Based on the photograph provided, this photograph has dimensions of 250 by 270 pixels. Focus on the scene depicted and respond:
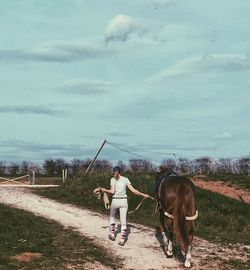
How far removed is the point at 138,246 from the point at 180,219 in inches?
108

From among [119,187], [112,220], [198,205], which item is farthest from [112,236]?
[198,205]

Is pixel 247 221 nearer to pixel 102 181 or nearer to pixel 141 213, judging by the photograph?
pixel 141 213

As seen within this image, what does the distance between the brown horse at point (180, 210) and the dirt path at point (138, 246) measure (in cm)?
59

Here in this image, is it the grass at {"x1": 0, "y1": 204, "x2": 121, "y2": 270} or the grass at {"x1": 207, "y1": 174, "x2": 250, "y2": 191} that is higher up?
the grass at {"x1": 207, "y1": 174, "x2": 250, "y2": 191}

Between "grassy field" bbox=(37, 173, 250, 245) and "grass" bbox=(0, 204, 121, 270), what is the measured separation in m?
4.25

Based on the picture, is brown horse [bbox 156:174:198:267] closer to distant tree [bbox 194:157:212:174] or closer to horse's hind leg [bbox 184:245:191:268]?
horse's hind leg [bbox 184:245:191:268]

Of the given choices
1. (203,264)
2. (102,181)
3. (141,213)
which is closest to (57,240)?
(203,264)

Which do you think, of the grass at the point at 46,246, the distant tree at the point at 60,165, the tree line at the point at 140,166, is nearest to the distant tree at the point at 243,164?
the tree line at the point at 140,166

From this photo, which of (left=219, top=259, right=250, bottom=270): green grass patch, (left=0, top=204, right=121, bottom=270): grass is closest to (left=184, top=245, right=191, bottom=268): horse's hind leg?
(left=219, top=259, right=250, bottom=270): green grass patch

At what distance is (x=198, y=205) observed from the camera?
25.3m

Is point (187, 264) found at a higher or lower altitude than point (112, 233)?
Answer: lower

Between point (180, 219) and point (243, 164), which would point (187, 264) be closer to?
point (180, 219)

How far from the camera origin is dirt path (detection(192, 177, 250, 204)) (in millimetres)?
28578

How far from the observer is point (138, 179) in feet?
99.0
